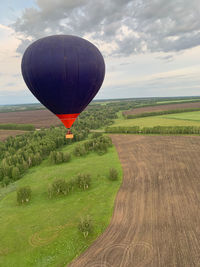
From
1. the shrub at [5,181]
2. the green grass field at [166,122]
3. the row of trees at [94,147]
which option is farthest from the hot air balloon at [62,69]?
the green grass field at [166,122]

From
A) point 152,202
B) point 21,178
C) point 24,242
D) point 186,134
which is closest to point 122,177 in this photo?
point 152,202

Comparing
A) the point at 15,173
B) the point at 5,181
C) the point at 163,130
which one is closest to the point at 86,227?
the point at 5,181

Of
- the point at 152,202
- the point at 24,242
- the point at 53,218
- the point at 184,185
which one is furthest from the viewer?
the point at 184,185

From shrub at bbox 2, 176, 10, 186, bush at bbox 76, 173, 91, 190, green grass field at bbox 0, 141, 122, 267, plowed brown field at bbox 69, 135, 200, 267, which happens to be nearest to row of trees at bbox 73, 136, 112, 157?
plowed brown field at bbox 69, 135, 200, 267

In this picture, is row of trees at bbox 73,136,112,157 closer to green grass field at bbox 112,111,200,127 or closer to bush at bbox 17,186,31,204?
bush at bbox 17,186,31,204

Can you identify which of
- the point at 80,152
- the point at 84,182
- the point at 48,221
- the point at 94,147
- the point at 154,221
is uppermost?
the point at 94,147

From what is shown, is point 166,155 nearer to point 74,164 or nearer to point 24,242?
point 74,164

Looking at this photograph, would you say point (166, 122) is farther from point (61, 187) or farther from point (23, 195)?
point (23, 195)
